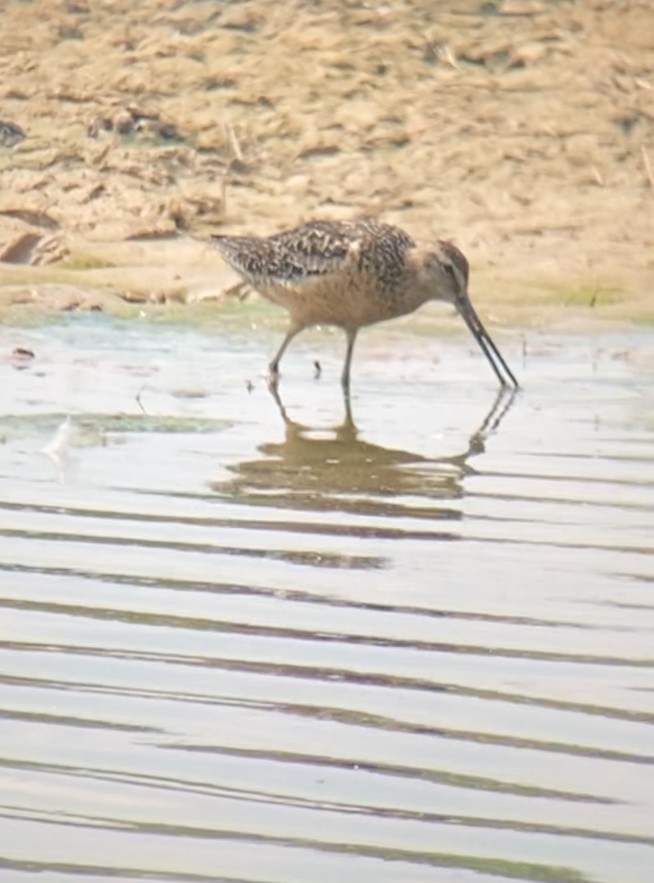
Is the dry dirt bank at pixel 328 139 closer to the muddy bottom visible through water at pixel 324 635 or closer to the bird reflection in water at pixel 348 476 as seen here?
the muddy bottom visible through water at pixel 324 635

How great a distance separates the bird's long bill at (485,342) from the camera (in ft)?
33.5

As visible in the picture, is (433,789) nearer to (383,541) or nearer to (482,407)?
(383,541)

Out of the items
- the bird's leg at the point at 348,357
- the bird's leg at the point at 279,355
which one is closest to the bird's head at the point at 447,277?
the bird's leg at the point at 348,357

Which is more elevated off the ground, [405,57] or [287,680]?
[287,680]

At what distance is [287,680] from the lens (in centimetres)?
539

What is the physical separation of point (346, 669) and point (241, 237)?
6.37 m

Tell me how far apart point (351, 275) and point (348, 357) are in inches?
28.2

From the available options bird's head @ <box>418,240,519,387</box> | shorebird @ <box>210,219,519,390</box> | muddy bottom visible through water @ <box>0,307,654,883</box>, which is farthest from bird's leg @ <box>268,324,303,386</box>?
bird's head @ <box>418,240,519,387</box>

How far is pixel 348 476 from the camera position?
26.5 feet

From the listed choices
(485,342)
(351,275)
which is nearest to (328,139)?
(351,275)

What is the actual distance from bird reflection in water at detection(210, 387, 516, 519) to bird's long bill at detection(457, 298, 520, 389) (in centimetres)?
107

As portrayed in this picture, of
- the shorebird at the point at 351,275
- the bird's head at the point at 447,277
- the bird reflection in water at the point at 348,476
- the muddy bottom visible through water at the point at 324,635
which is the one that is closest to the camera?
the muddy bottom visible through water at the point at 324,635

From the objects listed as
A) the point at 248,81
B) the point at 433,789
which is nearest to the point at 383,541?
the point at 433,789

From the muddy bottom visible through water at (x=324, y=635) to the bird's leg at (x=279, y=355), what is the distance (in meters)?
0.37
